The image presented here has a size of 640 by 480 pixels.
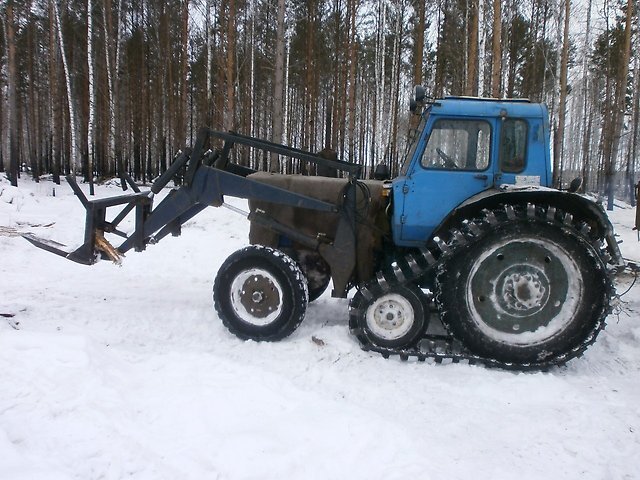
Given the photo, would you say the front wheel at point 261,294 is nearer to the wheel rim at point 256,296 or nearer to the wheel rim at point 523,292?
the wheel rim at point 256,296

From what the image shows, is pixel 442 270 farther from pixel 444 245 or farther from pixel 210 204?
pixel 210 204

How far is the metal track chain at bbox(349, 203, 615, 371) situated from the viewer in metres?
3.86

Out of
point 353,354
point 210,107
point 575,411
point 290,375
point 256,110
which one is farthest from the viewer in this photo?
point 256,110

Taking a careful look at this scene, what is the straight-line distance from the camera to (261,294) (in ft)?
14.9

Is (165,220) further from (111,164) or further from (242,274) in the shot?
(111,164)

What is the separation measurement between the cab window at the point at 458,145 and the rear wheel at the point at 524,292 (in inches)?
24.2

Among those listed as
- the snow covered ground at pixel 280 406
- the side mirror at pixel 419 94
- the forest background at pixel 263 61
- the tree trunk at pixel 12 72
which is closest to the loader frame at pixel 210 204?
the snow covered ground at pixel 280 406

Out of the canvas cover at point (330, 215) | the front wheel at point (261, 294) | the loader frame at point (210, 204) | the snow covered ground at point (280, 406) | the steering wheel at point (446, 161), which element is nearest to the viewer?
the snow covered ground at point (280, 406)

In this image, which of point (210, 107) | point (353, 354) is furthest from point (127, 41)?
point (353, 354)

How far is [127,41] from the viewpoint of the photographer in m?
24.1

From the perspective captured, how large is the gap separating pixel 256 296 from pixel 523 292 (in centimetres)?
240

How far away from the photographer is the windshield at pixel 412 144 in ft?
14.4

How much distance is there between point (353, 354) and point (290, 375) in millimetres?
654

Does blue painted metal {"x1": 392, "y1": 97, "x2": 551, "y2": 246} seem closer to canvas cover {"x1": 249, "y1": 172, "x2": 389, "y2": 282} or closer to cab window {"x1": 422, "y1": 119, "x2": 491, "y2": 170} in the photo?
cab window {"x1": 422, "y1": 119, "x2": 491, "y2": 170}
